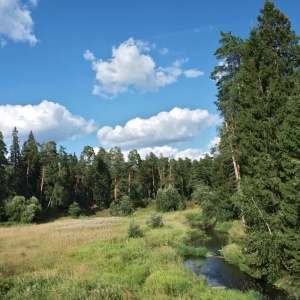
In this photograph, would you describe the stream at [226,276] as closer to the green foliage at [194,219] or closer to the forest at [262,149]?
the forest at [262,149]

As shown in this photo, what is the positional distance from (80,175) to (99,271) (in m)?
66.9

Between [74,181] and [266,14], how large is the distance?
231ft

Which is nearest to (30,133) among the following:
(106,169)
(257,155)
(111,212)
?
(106,169)

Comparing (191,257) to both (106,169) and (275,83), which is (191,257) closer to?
(275,83)

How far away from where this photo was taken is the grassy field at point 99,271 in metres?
Result: 13.0

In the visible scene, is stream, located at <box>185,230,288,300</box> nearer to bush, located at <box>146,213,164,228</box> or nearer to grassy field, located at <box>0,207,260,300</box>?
grassy field, located at <box>0,207,260,300</box>

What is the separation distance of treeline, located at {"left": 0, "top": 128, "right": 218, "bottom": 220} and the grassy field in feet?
117

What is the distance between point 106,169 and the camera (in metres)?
90.2

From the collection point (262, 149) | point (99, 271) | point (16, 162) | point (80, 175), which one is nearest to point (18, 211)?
point (16, 162)

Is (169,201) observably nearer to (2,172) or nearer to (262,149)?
(2,172)

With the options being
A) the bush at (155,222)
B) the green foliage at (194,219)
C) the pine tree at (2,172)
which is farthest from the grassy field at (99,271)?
the pine tree at (2,172)

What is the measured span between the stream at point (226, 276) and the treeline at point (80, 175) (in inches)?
1702

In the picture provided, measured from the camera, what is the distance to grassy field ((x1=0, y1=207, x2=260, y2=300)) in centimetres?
1295

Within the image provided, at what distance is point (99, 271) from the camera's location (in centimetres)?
1778
